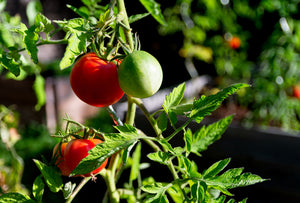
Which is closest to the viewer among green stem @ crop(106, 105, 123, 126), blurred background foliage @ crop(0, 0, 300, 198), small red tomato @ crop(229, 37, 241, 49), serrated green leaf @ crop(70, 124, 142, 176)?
serrated green leaf @ crop(70, 124, 142, 176)

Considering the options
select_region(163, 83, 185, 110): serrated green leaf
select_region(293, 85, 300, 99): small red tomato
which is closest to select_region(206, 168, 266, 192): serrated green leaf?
select_region(163, 83, 185, 110): serrated green leaf

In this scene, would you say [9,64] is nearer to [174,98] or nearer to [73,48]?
[73,48]

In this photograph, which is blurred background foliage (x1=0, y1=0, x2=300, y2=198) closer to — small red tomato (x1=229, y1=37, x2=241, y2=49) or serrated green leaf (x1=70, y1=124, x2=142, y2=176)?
small red tomato (x1=229, y1=37, x2=241, y2=49)

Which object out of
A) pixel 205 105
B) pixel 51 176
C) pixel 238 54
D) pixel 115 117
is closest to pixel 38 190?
pixel 51 176

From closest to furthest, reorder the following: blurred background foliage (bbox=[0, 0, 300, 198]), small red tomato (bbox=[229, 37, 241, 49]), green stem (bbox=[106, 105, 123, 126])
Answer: green stem (bbox=[106, 105, 123, 126])
blurred background foliage (bbox=[0, 0, 300, 198])
small red tomato (bbox=[229, 37, 241, 49])

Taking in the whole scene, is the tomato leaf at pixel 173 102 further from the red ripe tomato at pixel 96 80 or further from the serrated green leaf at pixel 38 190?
the serrated green leaf at pixel 38 190

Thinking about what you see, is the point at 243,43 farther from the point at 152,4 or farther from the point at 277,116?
the point at 152,4

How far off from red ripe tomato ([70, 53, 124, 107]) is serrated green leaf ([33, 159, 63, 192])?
0.33ft

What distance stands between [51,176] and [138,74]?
0.18 metres

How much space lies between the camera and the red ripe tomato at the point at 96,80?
0.41 m

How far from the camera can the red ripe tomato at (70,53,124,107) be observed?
0.41m

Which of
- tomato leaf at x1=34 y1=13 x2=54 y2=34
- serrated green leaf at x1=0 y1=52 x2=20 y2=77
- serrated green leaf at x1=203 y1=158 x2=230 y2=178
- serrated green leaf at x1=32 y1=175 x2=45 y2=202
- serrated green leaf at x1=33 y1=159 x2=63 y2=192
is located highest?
tomato leaf at x1=34 y1=13 x2=54 y2=34

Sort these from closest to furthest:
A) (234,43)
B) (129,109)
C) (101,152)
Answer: (101,152) → (129,109) → (234,43)

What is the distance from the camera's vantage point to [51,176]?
0.42 metres
